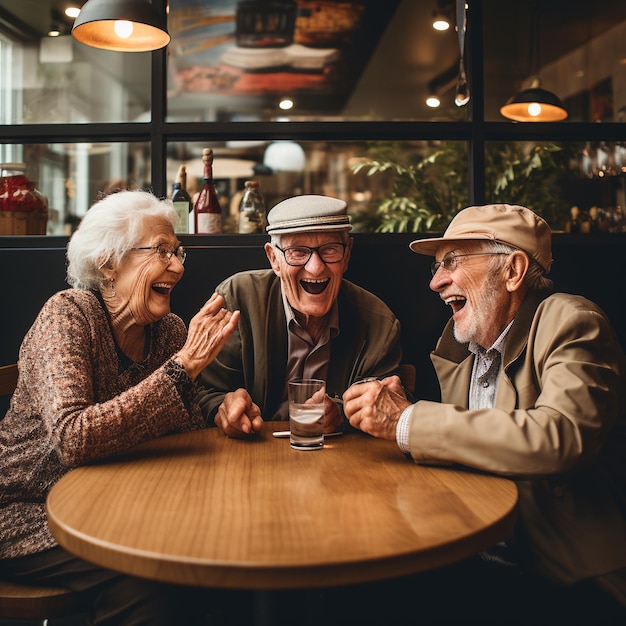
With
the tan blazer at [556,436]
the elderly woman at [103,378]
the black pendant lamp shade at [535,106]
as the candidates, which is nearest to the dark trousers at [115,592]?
the elderly woman at [103,378]

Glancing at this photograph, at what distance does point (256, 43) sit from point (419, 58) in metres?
1.70

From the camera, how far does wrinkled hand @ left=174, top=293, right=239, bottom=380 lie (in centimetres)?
165

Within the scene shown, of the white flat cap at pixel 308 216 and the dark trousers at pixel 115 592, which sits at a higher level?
the white flat cap at pixel 308 216

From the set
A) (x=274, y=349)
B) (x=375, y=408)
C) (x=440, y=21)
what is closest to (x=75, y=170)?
(x=440, y=21)

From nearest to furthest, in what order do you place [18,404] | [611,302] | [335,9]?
1. [18,404]
2. [611,302]
3. [335,9]

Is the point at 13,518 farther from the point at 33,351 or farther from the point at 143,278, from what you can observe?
the point at 143,278

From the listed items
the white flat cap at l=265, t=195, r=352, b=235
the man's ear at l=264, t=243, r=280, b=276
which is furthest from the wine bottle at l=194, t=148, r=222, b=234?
the white flat cap at l=265, t=195, r=352, b=235

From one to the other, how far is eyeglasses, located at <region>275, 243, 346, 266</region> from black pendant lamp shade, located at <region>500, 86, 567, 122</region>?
2905 millimetres

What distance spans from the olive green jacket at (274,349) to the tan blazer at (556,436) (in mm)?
580

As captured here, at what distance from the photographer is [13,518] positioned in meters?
1.64

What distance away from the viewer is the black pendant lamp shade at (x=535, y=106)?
4520 mm

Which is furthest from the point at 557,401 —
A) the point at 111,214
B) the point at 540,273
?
the point at 111,214

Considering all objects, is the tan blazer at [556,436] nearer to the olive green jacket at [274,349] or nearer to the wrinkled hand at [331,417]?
the wrinkled hand at [331,417]

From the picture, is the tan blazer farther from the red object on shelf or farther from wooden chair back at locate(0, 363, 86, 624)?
the red object on shelf
